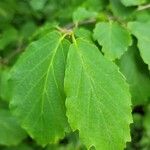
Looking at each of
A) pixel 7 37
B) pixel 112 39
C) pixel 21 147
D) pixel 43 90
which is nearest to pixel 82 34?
pixel 112 39

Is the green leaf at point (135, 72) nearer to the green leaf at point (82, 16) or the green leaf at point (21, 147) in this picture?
the green leaf at point (82, 16)

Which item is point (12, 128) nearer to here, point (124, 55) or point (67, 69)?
point (124, 55)

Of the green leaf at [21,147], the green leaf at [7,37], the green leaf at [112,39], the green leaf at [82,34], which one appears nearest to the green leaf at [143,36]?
the green leaf at [112,39]

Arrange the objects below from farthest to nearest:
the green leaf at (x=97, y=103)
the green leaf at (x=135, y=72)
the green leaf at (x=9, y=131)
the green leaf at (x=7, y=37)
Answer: the green leaf at (x=7, y=37) → the green leaf at (x=9, y=131) → the green leaf at (x=135, y=72) → the green leaf at (x=97, y=103)

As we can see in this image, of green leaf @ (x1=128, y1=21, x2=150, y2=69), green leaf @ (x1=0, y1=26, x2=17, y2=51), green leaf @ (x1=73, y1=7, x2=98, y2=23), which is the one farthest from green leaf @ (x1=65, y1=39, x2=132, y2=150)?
green leaf @ (x1=0, y1=26, x2=17, y2=51)

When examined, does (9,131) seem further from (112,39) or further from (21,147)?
(112,39)

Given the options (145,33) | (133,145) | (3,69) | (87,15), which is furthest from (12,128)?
(133,145)
